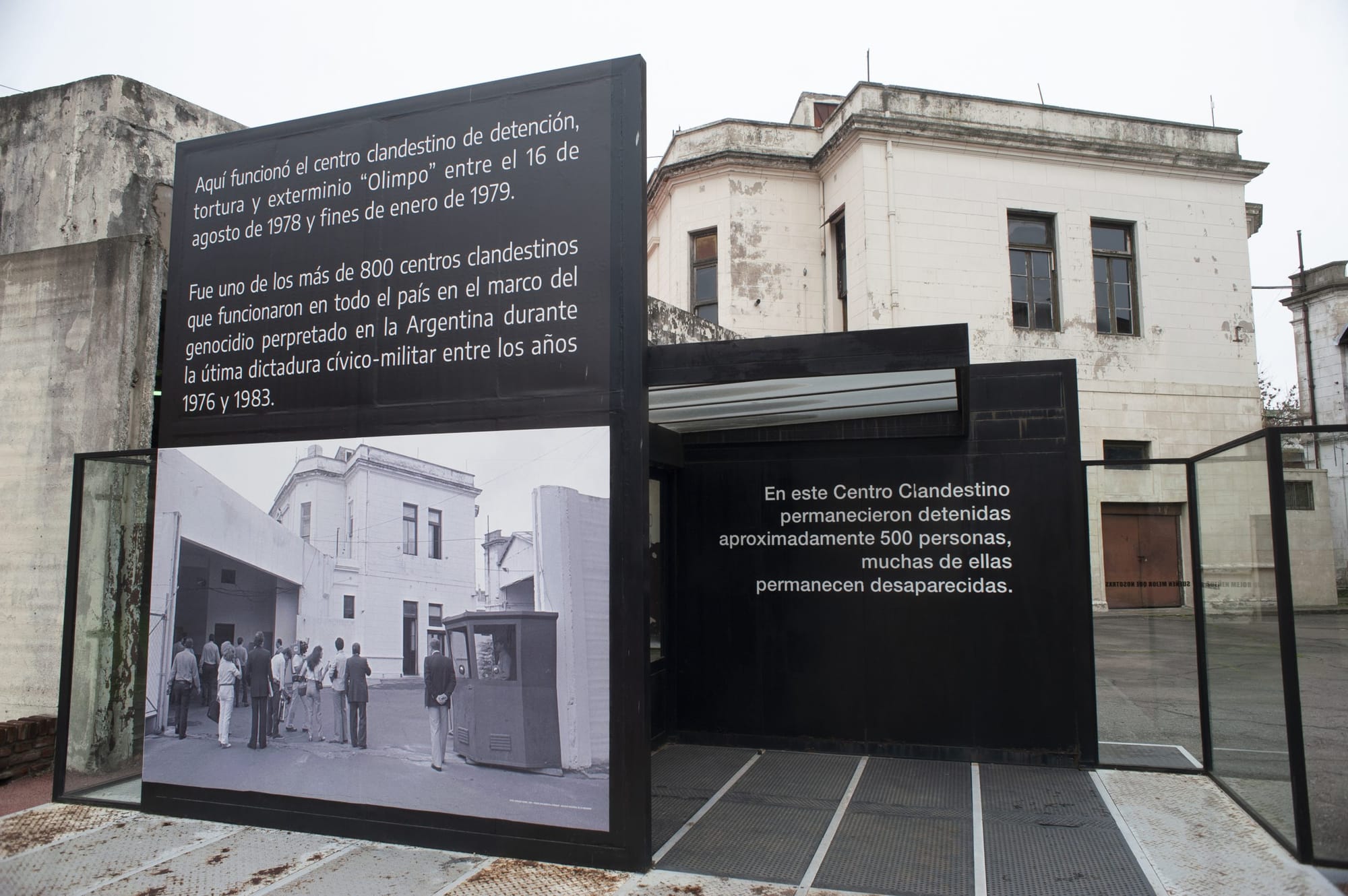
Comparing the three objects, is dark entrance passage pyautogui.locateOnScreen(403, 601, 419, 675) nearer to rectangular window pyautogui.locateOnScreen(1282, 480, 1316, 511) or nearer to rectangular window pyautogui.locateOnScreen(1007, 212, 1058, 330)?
rectangular window pyautogui.locateOnScreen(1282, 480, 1316, 511)

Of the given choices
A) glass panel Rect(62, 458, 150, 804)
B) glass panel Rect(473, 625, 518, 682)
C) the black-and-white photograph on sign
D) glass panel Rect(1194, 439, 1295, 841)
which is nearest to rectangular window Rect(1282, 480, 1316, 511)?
glass panel Rect(1194, 439, 1295, 841)

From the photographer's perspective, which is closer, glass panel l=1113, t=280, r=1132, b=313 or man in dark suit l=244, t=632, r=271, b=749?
man in dark suit l=244, t=632, r=271, b=749

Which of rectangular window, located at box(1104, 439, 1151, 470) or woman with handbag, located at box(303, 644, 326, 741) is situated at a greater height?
rectangular window, located at box(1104, 439, 1151, 470)

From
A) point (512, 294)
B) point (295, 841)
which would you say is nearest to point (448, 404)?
point (512, 294)

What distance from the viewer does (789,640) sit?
738 cm

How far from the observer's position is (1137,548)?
16.6m

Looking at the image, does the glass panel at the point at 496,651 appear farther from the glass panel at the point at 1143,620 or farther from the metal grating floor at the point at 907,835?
the glass panel at the point at 1143,620

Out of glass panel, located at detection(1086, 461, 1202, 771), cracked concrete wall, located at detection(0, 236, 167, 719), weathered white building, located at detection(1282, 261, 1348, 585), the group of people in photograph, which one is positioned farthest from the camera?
weathered white building, located at detection(1282, 261, 1348, 585)

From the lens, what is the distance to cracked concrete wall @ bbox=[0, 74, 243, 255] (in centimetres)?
800

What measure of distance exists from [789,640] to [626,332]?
3.43 metres

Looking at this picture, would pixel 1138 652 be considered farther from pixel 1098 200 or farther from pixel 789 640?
pixel 1098 200

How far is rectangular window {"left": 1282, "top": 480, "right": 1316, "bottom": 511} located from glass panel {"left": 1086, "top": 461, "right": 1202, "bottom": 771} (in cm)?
122

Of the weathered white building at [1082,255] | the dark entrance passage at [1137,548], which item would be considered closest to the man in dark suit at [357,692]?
the weathered white building at [1082,255]

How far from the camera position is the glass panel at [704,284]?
67.4 ft
